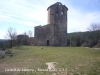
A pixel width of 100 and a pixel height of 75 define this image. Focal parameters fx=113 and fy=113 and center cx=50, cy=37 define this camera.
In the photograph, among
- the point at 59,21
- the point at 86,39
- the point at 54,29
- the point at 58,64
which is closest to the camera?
the point at 58,64

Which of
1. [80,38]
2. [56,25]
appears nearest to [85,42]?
[80,38]

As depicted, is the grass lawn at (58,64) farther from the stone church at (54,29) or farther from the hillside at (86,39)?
the hillside at (86,39)

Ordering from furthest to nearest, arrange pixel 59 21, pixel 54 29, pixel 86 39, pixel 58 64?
pixel 86 39
pixel 59 21
pixel 54 29
pixel 58 64

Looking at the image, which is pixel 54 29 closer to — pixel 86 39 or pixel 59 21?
pixel 59 21

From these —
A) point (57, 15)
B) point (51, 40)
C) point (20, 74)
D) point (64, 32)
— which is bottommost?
point (20, 74)

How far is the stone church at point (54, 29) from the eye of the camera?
3456 centimetres

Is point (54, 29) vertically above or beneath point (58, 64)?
above

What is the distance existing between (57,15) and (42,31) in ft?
22.5

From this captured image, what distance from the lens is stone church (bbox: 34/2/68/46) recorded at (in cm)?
3456

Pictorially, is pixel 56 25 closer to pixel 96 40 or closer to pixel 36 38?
pixel 36 38

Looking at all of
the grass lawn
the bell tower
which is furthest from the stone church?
the grass lawn

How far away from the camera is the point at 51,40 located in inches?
1356

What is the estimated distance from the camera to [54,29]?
114ft

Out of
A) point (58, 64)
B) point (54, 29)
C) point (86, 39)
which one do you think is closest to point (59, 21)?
point (54, 29)
